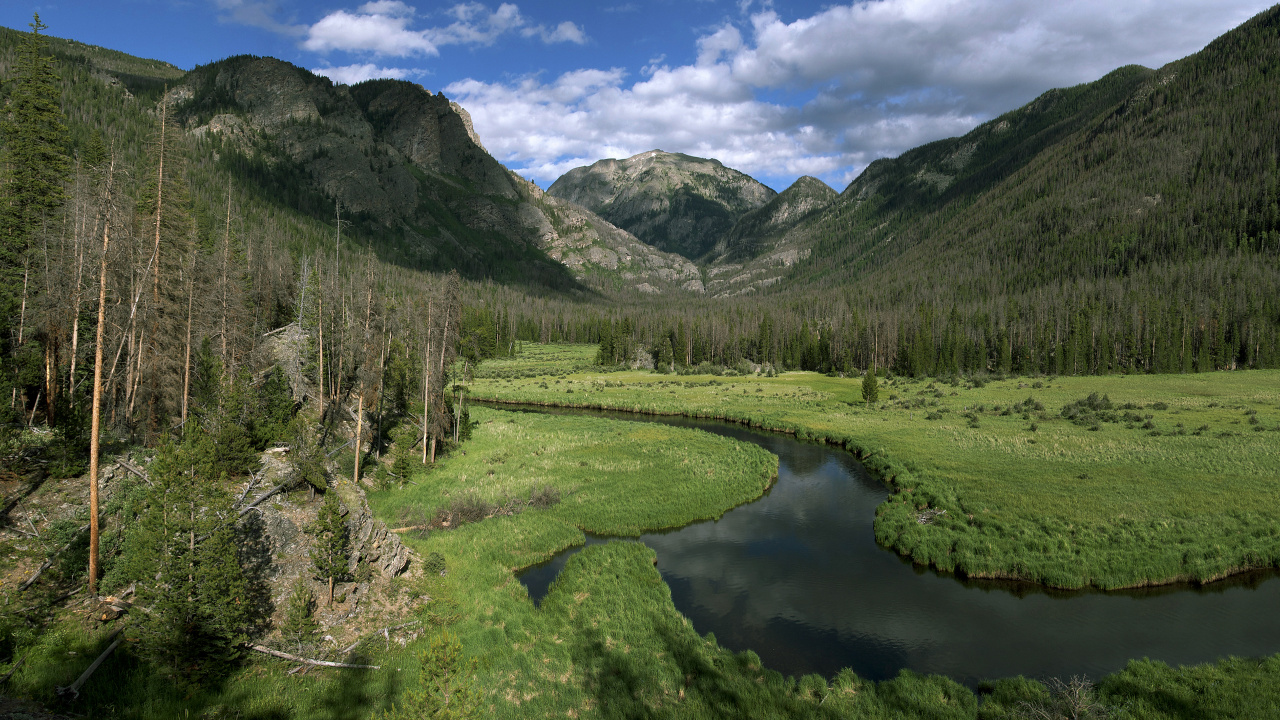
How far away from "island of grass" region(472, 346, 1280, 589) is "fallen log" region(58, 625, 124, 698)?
26.2m

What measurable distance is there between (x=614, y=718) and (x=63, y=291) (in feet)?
87.9

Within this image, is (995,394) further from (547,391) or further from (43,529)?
(43,529)

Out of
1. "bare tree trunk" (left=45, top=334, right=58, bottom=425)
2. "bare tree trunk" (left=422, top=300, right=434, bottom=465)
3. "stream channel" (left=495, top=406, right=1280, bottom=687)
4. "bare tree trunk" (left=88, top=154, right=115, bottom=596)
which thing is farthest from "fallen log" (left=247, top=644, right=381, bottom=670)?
"bare tree trunk" (left=422, top=300, right=434, bottom=465)

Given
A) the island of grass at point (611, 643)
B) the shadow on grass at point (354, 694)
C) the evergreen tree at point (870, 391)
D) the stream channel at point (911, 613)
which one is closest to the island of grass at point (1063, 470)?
the stream channel at point (911, 613)

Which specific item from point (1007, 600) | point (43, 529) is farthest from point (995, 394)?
point (43, 529)

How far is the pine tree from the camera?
43.8 ft

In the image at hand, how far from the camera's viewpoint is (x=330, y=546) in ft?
44.5

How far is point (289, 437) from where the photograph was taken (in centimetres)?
2373

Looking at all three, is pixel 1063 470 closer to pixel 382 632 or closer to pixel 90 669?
pixel 382 632

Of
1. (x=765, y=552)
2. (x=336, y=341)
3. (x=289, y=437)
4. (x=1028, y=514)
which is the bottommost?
(x=765, y=552)

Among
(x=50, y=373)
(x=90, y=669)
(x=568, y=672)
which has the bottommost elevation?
(x=568, y=672)

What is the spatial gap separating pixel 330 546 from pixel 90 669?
4.60 meters

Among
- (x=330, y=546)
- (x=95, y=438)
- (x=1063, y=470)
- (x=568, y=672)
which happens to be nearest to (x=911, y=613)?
(x=568, y=672)

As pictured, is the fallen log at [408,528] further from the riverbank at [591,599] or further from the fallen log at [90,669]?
the fallen log at [90,669]
